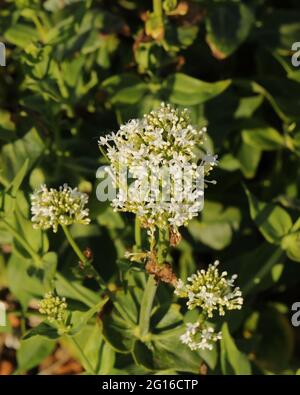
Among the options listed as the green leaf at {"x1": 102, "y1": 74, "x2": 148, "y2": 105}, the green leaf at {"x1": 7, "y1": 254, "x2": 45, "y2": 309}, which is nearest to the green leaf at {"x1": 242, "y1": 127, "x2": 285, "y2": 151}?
the green leaf at {"x1": 102, "y1": 74, "x2": 148, "y2": 105}

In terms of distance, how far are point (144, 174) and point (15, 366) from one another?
1980 mm

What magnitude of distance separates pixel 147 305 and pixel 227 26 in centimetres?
155

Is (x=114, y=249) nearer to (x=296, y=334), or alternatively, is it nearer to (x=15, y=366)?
(x=15, y=366)

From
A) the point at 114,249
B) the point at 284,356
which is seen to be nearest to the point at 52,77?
the point at 114,249

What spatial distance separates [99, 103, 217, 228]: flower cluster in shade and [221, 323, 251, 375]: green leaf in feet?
2.80

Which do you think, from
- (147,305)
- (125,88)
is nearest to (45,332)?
(147,305)

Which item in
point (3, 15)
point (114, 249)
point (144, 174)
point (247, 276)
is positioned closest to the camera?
point (144, 174)

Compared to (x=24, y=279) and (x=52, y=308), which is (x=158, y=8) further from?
(x=52, y=308)

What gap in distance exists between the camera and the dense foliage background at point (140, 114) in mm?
2914

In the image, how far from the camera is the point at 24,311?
320 cm

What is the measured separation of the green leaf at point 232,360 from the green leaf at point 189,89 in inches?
41.4

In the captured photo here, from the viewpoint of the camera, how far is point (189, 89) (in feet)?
10.7

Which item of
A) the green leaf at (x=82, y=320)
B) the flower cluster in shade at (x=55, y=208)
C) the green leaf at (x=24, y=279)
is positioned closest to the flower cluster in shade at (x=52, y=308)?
the green leaf at (x=82, y=320)

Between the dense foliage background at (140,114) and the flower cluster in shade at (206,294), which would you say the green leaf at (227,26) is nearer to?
the dense foliage background at (140,114)
